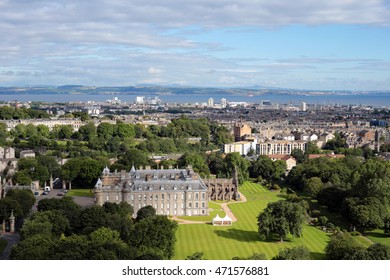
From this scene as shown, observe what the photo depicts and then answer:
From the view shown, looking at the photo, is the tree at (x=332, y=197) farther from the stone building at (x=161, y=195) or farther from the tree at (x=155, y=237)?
the tree at (x=155, y=237)

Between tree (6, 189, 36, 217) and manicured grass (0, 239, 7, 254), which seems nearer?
manicured grass (0, 239, 7, 254)

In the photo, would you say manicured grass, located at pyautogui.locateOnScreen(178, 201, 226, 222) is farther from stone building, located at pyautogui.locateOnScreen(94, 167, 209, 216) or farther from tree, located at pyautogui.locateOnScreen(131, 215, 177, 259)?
tree, located at pyautogui.locateOnScreen(131, 215, 177, 259)

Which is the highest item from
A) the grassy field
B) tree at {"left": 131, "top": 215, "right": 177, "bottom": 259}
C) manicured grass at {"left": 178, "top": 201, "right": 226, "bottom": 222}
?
tree at {"left": 131, "top": 215, "right": 177, "bottom": 259}

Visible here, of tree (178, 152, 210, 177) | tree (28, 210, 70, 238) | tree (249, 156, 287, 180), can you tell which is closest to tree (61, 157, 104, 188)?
tree (178, 152, 210, 177)

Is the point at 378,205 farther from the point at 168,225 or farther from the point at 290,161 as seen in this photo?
the point at 290,161

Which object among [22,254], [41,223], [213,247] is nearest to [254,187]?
[213,247]

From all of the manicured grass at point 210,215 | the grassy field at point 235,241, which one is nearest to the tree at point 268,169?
the manicured grass at point 210,215

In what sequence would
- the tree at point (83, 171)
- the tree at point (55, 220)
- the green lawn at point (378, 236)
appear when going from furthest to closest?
the tree at point (83, 171)
the green lawn at point (378, 236)
the tree at point (55, 220)

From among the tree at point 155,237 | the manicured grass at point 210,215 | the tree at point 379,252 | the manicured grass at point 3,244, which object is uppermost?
the tree at point 379,252
